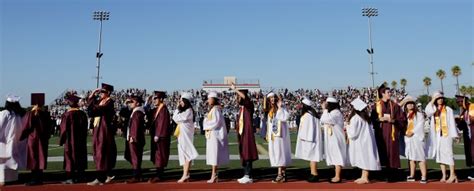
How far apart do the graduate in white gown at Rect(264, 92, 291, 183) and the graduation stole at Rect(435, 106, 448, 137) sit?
312 cm

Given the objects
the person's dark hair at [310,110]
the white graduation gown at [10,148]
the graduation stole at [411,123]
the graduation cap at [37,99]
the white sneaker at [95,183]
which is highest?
the graduation cap at [37,99]

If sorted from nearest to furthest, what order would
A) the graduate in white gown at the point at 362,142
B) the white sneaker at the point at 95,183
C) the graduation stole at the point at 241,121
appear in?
the white sneaker at the point at 95,183 < the graduate in white gown at the point at 362,142 < the graduation stole at the point at 241,121

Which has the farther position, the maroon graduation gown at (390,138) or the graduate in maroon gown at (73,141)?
the maroon graduation gown at (390,138)

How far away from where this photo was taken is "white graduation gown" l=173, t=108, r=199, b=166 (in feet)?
29.6

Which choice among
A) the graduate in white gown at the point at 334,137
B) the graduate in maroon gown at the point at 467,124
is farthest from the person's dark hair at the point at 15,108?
the graduate in maroon gown at the point at 467,124

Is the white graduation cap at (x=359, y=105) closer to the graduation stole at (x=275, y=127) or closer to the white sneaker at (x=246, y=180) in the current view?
the graduation stole at (x=275, y=127)

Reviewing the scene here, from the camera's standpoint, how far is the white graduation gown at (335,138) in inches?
349

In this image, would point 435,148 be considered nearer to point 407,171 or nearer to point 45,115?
point 407,171

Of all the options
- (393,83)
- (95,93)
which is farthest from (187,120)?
(393,83)

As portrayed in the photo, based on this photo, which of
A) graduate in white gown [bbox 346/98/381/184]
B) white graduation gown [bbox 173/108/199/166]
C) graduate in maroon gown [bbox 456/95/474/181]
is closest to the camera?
graduate in white gown [bbox 346/98/381/184]

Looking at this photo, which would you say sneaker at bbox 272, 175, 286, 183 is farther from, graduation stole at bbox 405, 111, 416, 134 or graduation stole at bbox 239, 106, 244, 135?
graduation stole at bbox 405, 111, 416, 134

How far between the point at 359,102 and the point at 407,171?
275cm

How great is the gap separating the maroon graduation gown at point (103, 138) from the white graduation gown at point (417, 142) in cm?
624

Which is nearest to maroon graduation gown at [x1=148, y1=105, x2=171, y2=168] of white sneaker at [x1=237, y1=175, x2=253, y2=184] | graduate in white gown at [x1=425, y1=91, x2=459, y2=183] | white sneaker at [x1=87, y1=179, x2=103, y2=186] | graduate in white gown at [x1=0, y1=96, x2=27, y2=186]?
white sneaker at [x1=87, y1=179, x2=103, y2=186]
